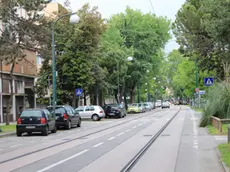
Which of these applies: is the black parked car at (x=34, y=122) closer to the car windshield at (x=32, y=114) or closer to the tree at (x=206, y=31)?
the car windshield at (x=32, y=114)

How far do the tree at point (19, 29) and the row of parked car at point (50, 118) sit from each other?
184 inches

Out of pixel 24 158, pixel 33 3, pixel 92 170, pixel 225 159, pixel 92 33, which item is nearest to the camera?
pixel 92 170

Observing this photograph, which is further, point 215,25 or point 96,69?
point 96,69

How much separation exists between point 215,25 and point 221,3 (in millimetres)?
1035

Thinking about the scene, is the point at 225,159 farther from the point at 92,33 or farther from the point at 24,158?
the point at 92,33

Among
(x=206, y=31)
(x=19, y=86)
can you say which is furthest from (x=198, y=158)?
(x=19, y=86)

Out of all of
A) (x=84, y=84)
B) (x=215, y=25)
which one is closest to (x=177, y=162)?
(x=215, y=25)

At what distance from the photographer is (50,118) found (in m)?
24.2

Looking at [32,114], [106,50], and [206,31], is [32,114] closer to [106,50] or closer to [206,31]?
[206,31]

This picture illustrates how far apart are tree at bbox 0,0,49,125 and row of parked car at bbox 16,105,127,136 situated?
4665mm

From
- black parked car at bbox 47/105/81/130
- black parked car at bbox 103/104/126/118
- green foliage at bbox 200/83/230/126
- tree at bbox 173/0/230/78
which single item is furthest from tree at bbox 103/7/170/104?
green foliage at bbox 200/83/230/126

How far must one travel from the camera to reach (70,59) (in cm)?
4059

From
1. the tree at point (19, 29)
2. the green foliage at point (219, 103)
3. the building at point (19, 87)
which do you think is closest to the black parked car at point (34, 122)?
the tree at point (19, 29)

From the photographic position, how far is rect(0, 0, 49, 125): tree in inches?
1163
